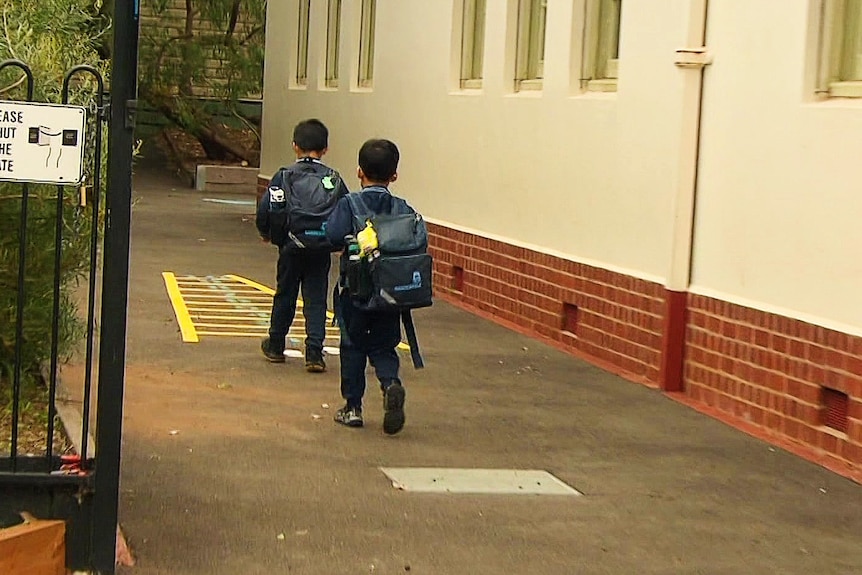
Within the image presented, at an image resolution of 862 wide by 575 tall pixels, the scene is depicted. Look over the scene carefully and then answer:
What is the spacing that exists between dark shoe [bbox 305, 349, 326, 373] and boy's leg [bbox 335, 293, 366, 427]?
1.62 m

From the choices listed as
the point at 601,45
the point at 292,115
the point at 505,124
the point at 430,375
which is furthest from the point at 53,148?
the point at 292,115

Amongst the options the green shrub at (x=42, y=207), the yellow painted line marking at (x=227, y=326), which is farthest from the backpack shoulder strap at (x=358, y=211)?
the yellow painted line marking at (x=227, y=326)

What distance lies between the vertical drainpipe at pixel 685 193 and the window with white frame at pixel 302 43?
12.7m

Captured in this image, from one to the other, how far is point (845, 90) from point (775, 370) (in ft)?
5.24

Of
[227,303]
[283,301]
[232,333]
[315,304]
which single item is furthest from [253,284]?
[315,304]

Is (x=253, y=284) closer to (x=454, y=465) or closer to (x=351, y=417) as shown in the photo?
(x=351, y=417)

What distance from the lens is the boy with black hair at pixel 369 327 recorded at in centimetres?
836

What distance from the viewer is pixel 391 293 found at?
8.11m

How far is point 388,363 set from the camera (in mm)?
8531

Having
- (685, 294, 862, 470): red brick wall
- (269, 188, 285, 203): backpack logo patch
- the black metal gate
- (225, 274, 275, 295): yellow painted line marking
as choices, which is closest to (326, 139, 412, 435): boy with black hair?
(269, 188, 285, 203): backpack logo patch

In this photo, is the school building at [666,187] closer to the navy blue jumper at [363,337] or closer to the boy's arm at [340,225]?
the navy blue jumper at [363,337]

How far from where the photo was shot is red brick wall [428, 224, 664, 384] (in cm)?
1070

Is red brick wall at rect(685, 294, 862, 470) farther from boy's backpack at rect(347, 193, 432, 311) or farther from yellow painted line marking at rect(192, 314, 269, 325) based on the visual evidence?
yellow painted line marking at rect(192, 314, 269, 325)

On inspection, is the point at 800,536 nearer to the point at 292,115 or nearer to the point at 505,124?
the point at 505,124
